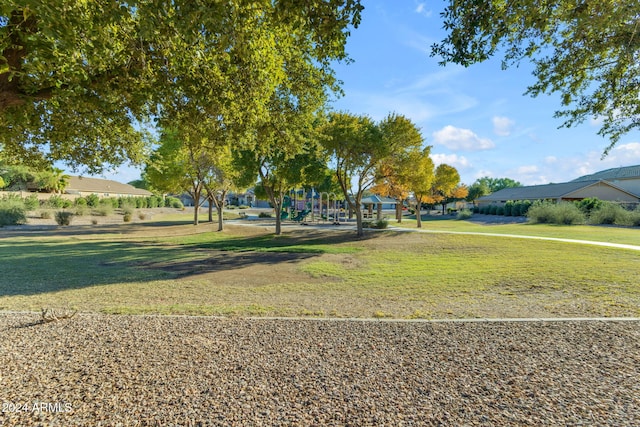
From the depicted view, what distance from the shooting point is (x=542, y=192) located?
152ft

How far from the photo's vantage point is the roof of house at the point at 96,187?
5384 centimetres

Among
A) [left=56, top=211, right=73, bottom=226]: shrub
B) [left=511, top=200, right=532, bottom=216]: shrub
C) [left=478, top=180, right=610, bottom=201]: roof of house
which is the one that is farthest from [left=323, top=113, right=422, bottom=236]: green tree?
[left=478, top=180, right=610, bottom=201]: roof of house

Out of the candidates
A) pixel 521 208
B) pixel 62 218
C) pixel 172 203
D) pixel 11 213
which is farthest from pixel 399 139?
pixel 172 203

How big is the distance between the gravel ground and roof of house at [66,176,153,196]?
206 ft

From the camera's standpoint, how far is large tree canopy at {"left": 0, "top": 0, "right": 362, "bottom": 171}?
3236 millimetres

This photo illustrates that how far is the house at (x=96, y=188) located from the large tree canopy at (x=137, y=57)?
182 feet

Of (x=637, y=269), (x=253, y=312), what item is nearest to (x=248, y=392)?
(x=253, y=312)

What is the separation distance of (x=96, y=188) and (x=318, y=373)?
69.3 meters

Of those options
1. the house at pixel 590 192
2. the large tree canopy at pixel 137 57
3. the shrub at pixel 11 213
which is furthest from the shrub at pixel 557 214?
the shrub at pixel 11 213

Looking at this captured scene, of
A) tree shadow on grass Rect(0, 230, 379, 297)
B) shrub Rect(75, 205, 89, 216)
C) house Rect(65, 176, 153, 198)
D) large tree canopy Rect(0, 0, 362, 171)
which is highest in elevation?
house Rect(65, 176, 153, 198)

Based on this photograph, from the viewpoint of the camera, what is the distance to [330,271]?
10.5m

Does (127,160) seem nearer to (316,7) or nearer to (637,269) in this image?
(316,7)

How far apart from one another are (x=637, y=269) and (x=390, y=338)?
29.8 ft

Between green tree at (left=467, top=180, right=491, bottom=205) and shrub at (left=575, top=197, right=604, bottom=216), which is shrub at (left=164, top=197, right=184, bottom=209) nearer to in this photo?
shrub at (left=575, top=197, right=604, bottom=216)
